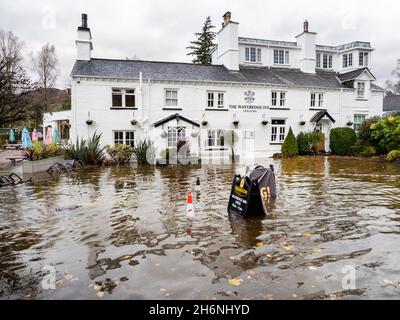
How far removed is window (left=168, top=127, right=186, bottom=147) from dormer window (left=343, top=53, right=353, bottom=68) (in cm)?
1938

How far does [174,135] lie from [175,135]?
2.8 inches

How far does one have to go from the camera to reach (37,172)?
50.6ft

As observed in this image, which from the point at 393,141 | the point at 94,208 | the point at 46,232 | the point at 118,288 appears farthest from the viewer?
the point at 393,141

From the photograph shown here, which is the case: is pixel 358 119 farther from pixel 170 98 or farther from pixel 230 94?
pixel 170 98

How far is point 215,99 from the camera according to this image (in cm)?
2341

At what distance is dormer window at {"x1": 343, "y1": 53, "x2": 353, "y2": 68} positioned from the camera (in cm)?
3046

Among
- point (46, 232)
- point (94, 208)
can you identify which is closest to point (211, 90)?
point (94, 208)

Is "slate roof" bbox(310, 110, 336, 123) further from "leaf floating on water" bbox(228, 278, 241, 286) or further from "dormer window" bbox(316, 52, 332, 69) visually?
"leaf floating on water" bbox(228, 278, 241, 286)

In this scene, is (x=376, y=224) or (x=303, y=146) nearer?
(x=376, y=224)

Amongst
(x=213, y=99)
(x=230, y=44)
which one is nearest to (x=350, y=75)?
(x=230, y=44)

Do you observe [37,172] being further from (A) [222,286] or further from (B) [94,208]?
(A) [222,286]

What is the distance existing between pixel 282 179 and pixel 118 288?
34.0 feet

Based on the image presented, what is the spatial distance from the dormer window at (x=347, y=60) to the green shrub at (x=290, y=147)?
1257 centimetres

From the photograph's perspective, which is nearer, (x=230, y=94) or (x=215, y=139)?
(x=215, y=139)
